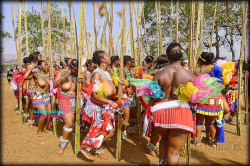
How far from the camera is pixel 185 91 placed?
2.13 m

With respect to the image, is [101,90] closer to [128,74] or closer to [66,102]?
[66,102]

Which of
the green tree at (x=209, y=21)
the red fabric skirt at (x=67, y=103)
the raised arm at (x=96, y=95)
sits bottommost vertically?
the red fabric skirt at (x=67, y=103)

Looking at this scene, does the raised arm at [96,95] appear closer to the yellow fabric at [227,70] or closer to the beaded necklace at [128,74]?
the beaded necklace at [128,74]

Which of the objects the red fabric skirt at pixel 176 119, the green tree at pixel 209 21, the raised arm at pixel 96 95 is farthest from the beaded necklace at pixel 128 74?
the green tree at pixel 209 21

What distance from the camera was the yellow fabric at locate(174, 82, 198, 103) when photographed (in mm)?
2137

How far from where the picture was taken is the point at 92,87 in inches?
114

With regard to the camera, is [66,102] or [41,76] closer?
[66,102]

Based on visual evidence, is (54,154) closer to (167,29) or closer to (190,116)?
(190,116)

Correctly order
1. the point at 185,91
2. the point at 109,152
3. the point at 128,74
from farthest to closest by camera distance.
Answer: the point at 128,74
the point at 109,152
the point at 185,91

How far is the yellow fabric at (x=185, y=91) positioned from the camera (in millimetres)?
2137

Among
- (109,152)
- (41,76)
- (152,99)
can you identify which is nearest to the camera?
(152,99)

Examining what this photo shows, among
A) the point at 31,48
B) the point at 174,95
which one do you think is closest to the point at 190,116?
the point at 174,95

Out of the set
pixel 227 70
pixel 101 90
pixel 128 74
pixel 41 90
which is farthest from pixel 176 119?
pixel 41 90

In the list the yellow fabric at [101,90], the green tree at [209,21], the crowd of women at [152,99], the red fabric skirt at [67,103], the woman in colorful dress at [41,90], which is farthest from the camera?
the green tree at [209,21]
